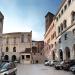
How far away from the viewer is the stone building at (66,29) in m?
45.9

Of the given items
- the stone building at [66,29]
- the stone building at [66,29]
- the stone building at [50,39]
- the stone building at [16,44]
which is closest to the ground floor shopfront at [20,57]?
the stone building at [16,44]

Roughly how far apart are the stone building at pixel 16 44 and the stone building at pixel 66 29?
3021cm

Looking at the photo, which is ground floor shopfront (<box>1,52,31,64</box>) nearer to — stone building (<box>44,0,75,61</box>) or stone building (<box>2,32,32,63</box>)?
stone building (<box>2,32,32,63</box>)

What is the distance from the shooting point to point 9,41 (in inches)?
3632

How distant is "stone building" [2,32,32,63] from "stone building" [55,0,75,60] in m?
30.2

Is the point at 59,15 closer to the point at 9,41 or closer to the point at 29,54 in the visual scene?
the point at 29,54

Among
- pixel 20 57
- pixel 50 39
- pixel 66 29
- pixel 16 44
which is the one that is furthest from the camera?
Answer: pixel 16 44

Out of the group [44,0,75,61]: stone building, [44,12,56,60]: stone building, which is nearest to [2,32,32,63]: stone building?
[44,12,56,60]: stone building

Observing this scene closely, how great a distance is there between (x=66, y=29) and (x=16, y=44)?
145 ft

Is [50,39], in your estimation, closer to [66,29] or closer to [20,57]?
[20,57]

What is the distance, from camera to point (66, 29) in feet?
164

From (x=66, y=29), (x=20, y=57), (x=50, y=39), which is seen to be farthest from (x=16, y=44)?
(x=66, y=29)

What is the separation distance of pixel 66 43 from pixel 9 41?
4607 centimetres

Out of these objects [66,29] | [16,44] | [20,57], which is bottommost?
[20,57]
